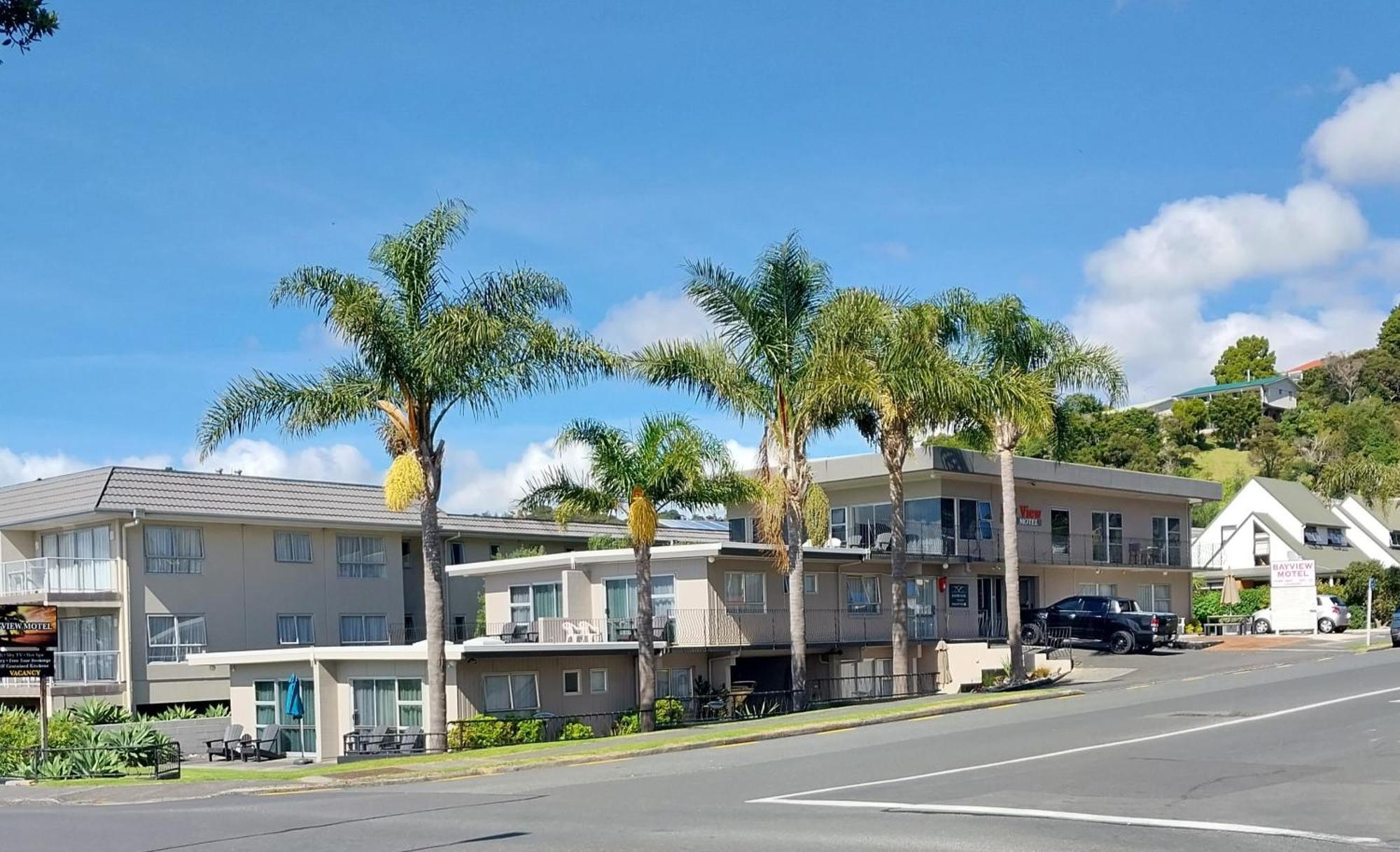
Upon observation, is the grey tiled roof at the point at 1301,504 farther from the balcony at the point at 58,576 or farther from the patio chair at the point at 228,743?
the balcony at the point at 58,576

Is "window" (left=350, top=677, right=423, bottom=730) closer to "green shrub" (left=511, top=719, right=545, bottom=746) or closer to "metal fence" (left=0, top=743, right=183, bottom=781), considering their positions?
"green shrub" (left=511, top=719, right=545, bottom=746)

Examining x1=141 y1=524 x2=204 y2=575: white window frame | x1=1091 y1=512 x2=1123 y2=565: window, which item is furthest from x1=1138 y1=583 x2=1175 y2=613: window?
x1=141 y1=524 x2=204 y2=575: white window frame

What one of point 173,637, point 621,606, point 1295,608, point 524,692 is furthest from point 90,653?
point 1295,608

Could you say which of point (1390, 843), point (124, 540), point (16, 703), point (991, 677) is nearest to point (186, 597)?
point (124, 540)

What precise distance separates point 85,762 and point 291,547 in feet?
72.0

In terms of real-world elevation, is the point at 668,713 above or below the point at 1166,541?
below

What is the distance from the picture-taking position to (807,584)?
145ft

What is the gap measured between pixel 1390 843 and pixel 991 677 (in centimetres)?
2884

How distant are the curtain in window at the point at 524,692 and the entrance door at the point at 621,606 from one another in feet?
17.5

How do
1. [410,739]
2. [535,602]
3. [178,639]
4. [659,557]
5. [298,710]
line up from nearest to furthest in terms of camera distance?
[410,739], [298,710], [659,557], [535,602], [178,639]

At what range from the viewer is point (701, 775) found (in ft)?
69.4

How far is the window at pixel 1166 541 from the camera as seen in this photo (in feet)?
191

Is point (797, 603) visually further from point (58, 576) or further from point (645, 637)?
point (58, 576)

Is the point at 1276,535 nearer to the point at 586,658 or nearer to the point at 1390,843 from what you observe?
the point at 586,658
